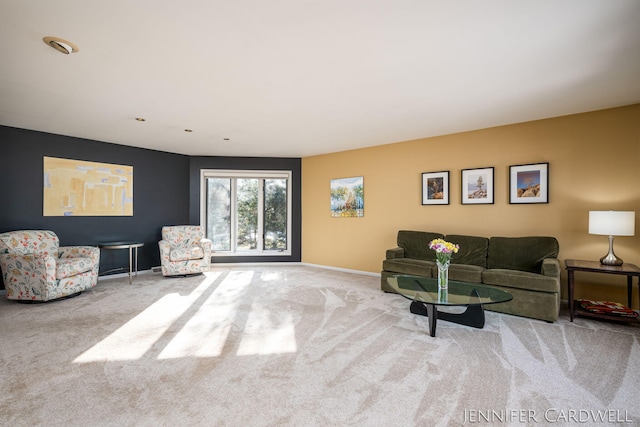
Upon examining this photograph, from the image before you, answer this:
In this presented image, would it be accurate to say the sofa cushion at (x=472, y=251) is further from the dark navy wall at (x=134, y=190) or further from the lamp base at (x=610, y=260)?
the dark navy wall at (x=134, y=190)

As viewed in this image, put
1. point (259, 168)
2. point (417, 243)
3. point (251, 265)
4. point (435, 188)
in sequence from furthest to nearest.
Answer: point (259, 168), point (251, 265), point (435, 188), point (417, 243)

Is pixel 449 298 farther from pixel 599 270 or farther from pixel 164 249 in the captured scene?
pixel 164 249

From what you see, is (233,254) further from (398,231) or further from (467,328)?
(467,328)

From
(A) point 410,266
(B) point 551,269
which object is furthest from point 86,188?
(B) point 551,269

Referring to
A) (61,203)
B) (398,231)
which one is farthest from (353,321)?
(61,203)

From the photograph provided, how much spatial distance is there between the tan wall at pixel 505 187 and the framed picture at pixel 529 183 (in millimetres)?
69

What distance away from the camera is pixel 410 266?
4.32 m

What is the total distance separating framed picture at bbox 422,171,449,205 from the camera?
195 inches

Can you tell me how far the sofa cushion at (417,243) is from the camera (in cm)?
473

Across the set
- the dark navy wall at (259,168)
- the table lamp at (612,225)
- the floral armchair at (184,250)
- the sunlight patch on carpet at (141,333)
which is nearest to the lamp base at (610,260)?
the table lamp at (612,225)

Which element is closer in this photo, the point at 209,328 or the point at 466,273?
the point at 209,328

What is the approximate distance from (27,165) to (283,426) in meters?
5.56

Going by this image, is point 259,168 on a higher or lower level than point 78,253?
higher

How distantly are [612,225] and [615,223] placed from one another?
0.03 metres
